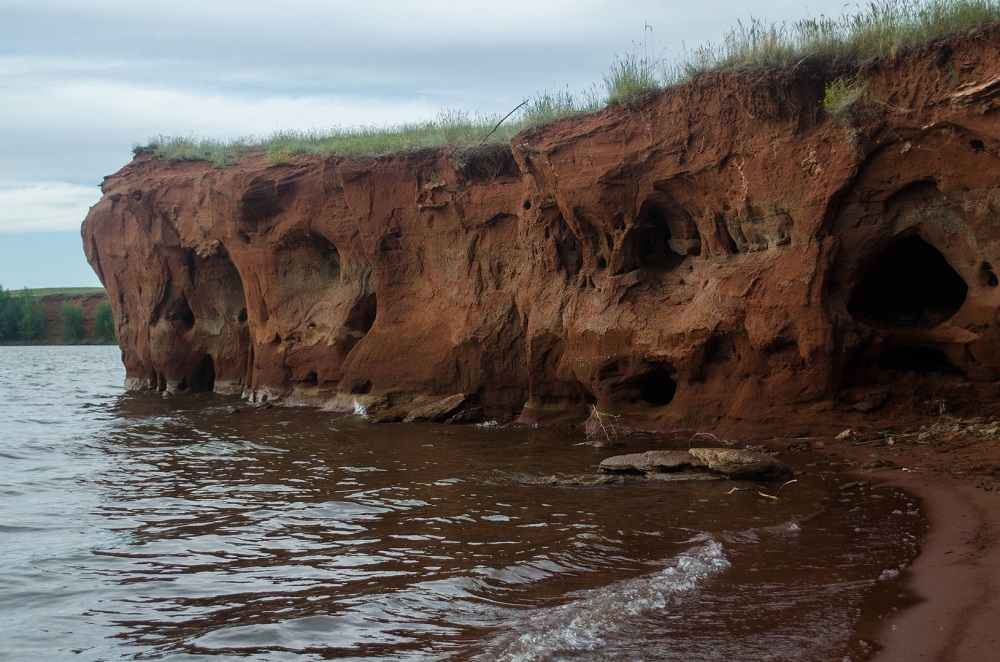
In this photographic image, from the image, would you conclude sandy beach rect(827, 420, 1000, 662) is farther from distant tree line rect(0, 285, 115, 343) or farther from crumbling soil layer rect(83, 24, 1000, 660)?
distant tree line rect(0, 285, 115, 343)

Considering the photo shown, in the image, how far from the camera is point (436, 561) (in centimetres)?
654

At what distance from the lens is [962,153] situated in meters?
9.45

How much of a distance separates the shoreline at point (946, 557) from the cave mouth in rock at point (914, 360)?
1836 millimetres

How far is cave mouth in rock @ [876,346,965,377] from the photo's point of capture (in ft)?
34.4

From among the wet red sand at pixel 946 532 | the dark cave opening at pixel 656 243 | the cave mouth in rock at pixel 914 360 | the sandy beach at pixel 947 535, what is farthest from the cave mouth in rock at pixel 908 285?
the dark cave opening at pixel 656 243

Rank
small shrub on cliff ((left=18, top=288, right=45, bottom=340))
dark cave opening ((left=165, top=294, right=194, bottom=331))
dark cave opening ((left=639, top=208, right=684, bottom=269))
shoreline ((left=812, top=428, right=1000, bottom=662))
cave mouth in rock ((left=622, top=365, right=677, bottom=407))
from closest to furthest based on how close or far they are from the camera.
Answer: shoreline ((left=812, top=428, right=1000, bottom=662)) → cave mouth in rock ((left=622, top=365, right=677, bottom=407)) → dark cave opening ((left=639, top=208, right=684, bottom=269)) → dark cave opening ((left=165, top=294, right=194, bottom=331)) → small shrub on cliff ((left=18, top=288, right=45, bottom=340))

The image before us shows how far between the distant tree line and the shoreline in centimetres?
7086

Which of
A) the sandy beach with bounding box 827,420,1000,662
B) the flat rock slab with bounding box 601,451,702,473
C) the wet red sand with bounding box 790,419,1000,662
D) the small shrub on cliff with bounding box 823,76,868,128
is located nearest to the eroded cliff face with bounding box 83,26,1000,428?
the small shrub on cliff with bounding box 823,76,868,128

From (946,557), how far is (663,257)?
7.98m

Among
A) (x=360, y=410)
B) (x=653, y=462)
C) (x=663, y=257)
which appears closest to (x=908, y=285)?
(x=663, y=257)

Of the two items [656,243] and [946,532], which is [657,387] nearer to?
[656,243]

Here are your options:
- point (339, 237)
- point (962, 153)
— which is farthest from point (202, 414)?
point (962, 153)

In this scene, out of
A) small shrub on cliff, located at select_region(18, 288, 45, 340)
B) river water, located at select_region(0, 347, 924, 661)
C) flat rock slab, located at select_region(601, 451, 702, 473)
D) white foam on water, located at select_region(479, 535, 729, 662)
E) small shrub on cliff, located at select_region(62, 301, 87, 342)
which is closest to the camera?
white foam on water, located at select_region(479, 535, 729, 662)

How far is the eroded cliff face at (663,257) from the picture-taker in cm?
983
